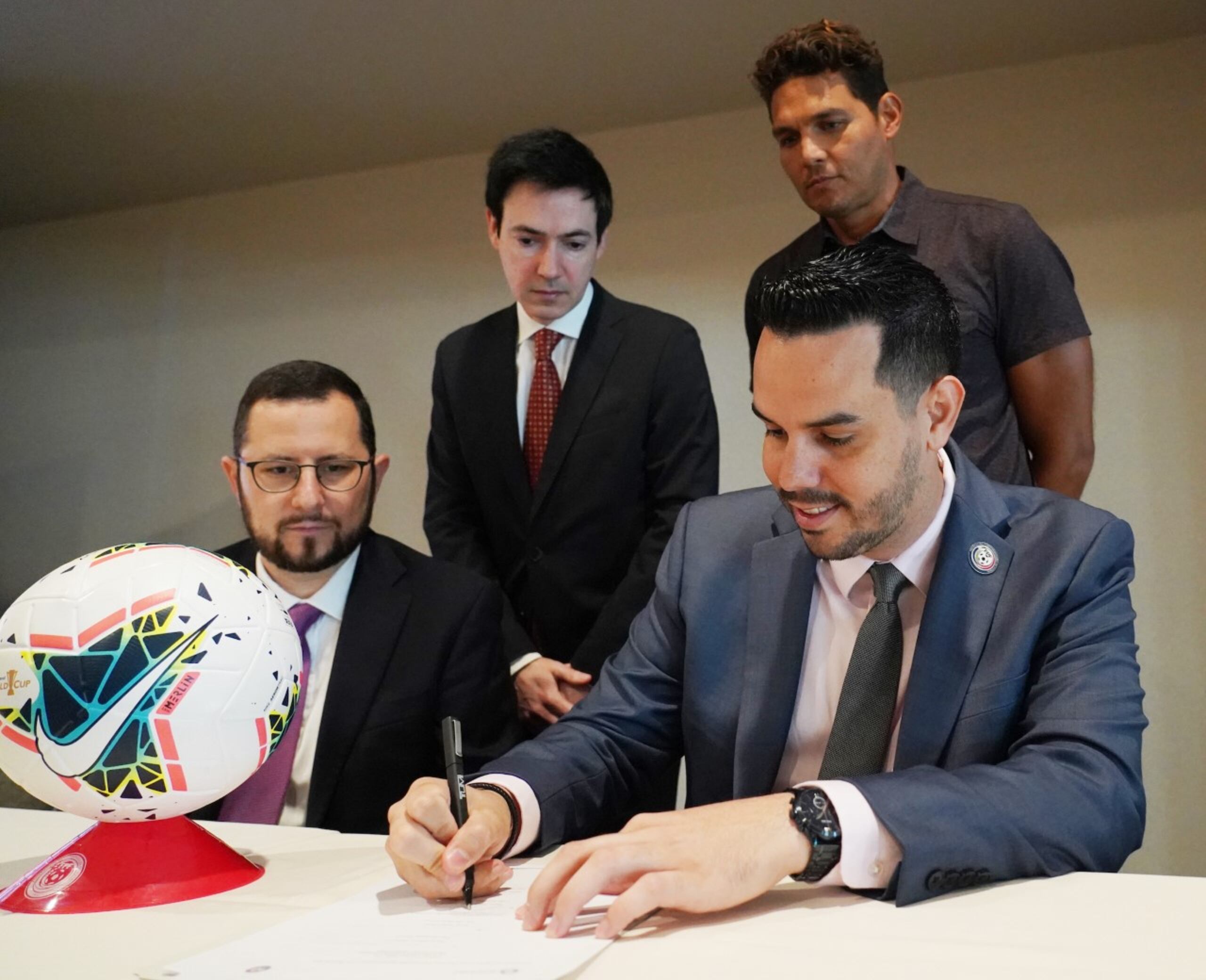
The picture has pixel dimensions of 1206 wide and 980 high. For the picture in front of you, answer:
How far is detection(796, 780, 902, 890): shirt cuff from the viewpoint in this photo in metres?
1.27

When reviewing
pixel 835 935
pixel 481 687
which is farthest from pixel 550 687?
pixel 835 935

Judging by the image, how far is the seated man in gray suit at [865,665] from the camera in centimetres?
132

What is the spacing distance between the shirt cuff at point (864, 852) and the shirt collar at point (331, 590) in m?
1.42

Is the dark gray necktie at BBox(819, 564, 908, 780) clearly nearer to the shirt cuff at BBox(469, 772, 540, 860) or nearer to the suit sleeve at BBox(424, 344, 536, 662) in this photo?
the shirt cuff at BBox(469, 772, 540, 860)

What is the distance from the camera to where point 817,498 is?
1677 millimetres

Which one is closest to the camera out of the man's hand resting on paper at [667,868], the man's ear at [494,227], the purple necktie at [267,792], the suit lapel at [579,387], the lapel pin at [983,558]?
the man's hand resting on paper at [667,868]

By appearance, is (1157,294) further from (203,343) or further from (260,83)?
(203,343)

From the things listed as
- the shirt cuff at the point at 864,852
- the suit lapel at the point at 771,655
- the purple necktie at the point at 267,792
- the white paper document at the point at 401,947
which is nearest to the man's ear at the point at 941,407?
the suit lapel at the point at 771,655

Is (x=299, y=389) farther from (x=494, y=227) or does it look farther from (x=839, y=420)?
(x=839, y=420)

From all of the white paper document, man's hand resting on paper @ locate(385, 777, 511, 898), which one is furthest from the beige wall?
the white paper document

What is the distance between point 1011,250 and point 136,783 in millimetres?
2001

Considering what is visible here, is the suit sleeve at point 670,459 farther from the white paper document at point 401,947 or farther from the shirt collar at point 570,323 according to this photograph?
the white paper document at point 401,947

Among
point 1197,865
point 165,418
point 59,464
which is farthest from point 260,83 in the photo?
point 1197,865

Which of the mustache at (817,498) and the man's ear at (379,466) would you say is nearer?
the mustache at (817,498)
